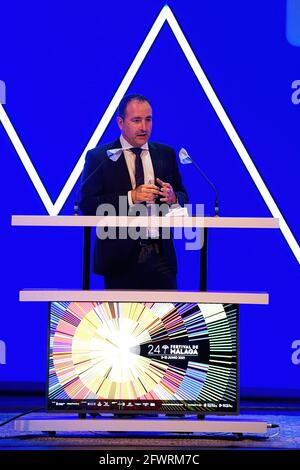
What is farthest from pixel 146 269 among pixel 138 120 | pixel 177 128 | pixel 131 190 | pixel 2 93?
pixel 2 93

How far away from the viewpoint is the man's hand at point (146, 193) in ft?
14.3

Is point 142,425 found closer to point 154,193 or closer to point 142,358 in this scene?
point 142,358

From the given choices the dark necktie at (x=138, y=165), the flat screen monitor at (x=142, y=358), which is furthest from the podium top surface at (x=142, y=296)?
the dark necktie at (x=138, y=165)

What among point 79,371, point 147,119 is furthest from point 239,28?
point 79,371

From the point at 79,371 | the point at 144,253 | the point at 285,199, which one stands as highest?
the point at 285,199

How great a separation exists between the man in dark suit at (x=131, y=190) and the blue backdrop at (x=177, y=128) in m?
1.43

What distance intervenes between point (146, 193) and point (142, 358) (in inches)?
32.9

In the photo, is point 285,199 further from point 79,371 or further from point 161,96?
point 79,371

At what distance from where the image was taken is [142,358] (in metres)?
3.98

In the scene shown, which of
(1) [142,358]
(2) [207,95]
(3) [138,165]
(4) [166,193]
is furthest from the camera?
(2) [207,95]

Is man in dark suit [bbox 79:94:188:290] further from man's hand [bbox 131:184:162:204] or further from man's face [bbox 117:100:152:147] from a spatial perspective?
man's hand [bbox 131:184:162:204]

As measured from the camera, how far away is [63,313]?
13.1 feet

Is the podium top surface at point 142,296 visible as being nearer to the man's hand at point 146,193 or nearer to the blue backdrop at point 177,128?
the man's hand at point 146,193
